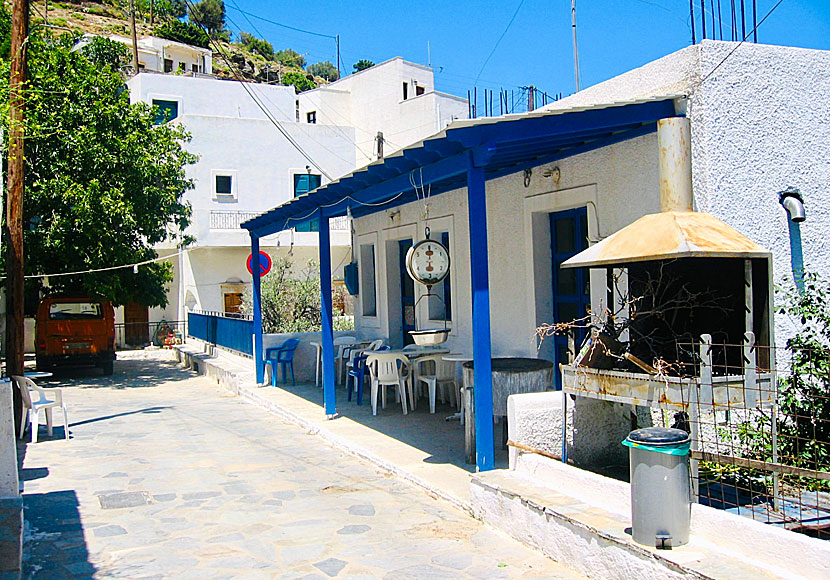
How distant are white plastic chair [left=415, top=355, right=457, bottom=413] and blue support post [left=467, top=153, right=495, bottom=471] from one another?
3514 mm

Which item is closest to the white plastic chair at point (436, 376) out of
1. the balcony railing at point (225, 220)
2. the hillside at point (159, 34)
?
the balcony railing at point (225, 220)

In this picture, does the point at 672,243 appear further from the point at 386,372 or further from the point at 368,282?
the point at 368,282

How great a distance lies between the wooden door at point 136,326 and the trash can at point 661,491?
82.3 ft

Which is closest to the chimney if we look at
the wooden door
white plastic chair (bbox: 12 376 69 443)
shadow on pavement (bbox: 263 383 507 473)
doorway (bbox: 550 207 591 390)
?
doorway (bbox: 550 207 591 390)

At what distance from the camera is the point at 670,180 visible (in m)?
6.28

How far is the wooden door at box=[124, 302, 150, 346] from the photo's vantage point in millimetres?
27641

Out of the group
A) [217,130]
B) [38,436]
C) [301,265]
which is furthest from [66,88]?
[301,265]

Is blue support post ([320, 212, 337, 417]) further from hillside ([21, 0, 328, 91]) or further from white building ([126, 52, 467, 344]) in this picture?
hillside ([21, 0, 328, 91])

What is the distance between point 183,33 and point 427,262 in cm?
6958

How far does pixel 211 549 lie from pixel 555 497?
2644mm

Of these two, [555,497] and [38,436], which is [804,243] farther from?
[38,436]

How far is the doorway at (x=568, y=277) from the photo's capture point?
8562mm

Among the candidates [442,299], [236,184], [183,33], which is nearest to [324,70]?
[183,33]

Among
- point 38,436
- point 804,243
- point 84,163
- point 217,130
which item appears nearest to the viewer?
point 804,243
